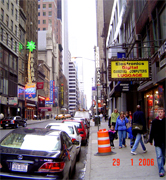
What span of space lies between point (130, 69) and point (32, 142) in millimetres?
9804

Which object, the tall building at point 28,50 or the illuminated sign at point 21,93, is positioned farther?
the tall building at point 28,50

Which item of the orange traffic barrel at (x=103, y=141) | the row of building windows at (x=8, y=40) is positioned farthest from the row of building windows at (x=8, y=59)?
the orange traffic barrel at (x=103, y=141)

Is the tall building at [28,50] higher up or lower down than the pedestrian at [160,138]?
higher up

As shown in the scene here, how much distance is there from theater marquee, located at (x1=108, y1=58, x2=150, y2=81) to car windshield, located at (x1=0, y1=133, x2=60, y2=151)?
9002 millimetres

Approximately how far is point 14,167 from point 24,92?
2041 inches

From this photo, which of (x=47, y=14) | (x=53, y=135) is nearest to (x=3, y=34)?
(x=53, y=135)

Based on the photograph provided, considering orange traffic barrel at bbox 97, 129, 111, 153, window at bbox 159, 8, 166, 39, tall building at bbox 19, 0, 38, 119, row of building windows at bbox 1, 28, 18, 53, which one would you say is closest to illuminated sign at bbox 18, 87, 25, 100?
tall building at bbox 19, 0, 38, 119

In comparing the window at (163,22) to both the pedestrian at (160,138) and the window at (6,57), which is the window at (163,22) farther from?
the window at (6,57)

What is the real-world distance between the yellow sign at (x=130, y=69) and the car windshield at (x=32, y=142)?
903 cm

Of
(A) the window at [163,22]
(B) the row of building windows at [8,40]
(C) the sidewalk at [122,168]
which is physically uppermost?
(B) the row of building windows at [8,40]

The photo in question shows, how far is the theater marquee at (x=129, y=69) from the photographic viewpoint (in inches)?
542

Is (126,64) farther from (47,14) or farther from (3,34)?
(47,14)

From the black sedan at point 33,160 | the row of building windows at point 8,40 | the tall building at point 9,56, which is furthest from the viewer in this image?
the row of building windows at point 8,40

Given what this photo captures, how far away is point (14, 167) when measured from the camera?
471cm
